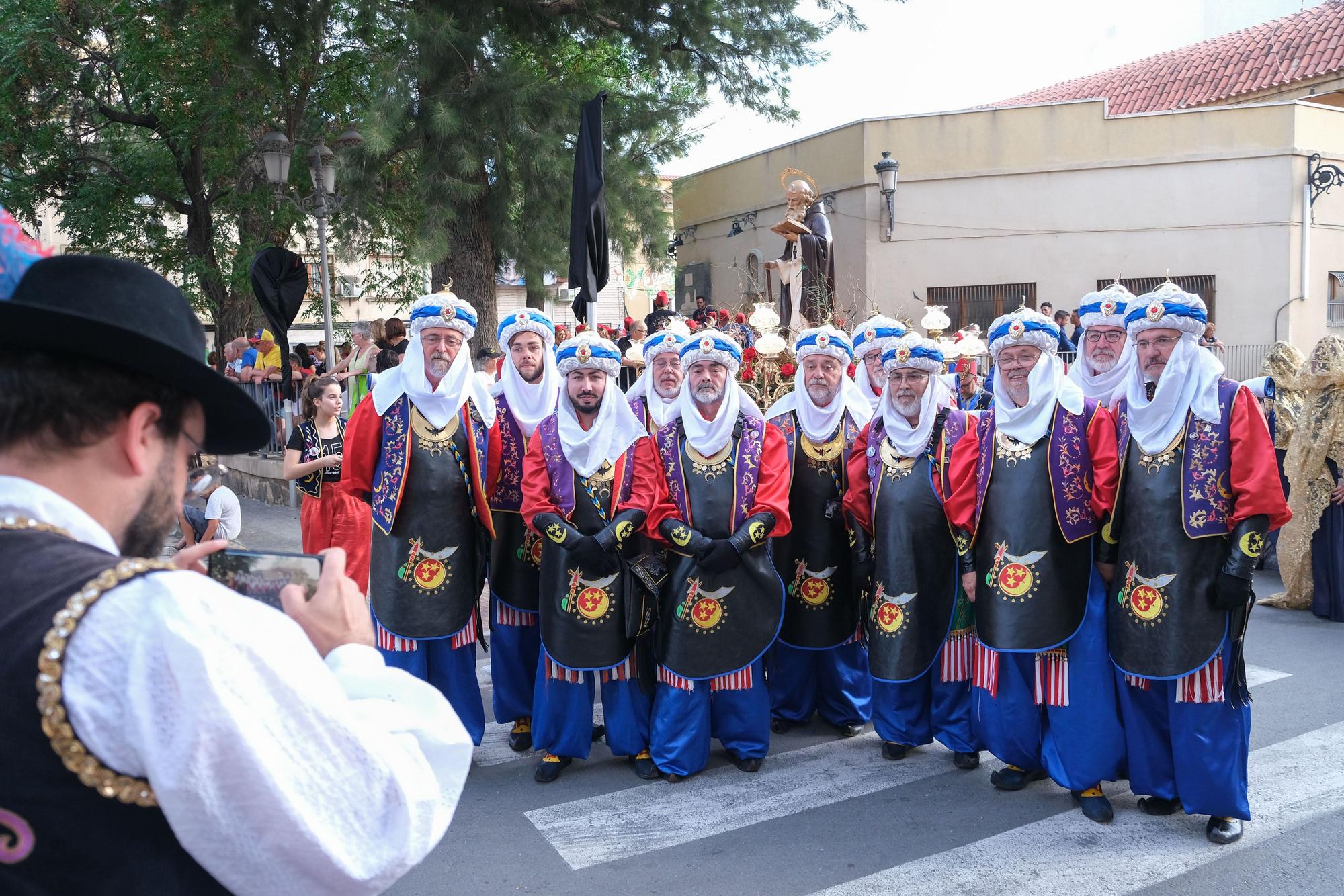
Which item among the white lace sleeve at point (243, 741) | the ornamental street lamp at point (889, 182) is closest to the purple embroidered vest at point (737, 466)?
the white lace sleeve at point (243, 741)

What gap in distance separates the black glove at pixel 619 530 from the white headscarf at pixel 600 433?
29cm

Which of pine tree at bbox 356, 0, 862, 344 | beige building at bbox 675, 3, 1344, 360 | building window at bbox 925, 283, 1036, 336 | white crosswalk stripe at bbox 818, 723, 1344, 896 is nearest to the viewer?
white crosswalk stripe at bbox 818, 723, 1344, 896

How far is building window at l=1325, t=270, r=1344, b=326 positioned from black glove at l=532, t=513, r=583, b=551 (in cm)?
1874

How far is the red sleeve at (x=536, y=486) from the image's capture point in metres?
4.89

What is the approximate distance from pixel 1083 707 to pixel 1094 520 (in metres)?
0.77

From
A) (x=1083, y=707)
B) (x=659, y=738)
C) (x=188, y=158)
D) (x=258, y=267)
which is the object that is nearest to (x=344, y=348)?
(x=188, y=158)

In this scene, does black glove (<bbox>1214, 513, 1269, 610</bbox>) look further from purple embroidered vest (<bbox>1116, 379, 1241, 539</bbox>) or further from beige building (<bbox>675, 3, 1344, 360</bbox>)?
beige building (<bbox>675, 3, 1344, 360</bbox>)

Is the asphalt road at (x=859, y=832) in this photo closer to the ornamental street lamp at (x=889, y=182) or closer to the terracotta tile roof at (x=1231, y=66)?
the ornamental street lamp at (x=889, y=182)

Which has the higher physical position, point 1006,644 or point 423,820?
point 423,820

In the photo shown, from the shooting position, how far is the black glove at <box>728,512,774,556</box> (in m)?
4.66

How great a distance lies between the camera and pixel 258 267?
36.7ft

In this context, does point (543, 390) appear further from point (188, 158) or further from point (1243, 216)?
point (1243, 216)

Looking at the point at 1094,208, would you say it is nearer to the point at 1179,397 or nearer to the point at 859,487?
the point at 859,487

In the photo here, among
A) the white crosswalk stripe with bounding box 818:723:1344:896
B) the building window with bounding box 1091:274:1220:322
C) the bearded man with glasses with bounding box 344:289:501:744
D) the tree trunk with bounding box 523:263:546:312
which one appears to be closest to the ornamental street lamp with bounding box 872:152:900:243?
the building window with bounding box 1091:274:1220:322
